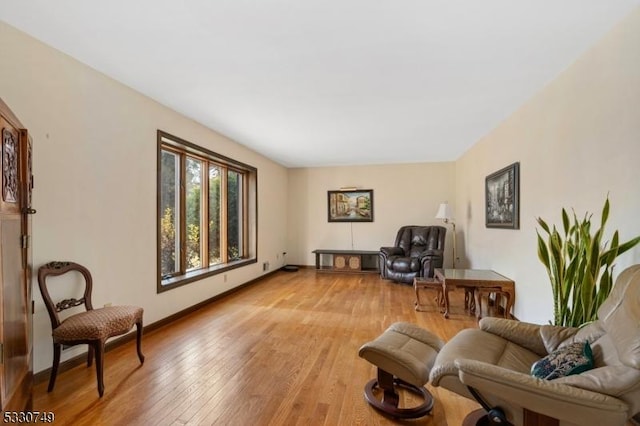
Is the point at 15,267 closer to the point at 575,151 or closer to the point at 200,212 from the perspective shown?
the point at 200,212

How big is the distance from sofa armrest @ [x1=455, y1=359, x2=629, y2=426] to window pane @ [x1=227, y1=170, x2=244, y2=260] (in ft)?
14.8

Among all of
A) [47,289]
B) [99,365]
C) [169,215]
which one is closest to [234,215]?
[169,215]

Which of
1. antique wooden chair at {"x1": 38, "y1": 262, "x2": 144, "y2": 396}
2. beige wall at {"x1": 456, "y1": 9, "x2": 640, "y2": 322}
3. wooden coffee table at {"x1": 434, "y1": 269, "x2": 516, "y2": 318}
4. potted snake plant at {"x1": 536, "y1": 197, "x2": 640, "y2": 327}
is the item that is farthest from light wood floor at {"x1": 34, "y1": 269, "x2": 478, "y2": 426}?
beige wall at {"x1": 456, "y1": 9, "x2": 640, "y2": 322}

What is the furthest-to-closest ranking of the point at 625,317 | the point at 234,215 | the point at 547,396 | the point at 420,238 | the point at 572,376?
the point at 420,238 < the point at 234,215 < the point at 625,317 < the point at 572,376 < the point at 547,396

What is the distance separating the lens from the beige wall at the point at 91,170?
221cm

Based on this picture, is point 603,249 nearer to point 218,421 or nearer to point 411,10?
point 411,10

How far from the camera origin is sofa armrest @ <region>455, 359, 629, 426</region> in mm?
1124

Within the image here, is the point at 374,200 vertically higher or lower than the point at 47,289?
higher

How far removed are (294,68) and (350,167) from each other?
4.75 metres

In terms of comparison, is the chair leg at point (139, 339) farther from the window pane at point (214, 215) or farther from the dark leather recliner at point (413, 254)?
the dark leather recliner at point (413, 254)

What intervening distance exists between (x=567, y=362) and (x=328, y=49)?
2.38 metres

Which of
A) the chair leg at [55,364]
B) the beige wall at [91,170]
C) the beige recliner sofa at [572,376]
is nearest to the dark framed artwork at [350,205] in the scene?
the beige wall at [91,170]

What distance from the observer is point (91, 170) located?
2.64 meters

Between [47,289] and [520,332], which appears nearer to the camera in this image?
[520,332]
